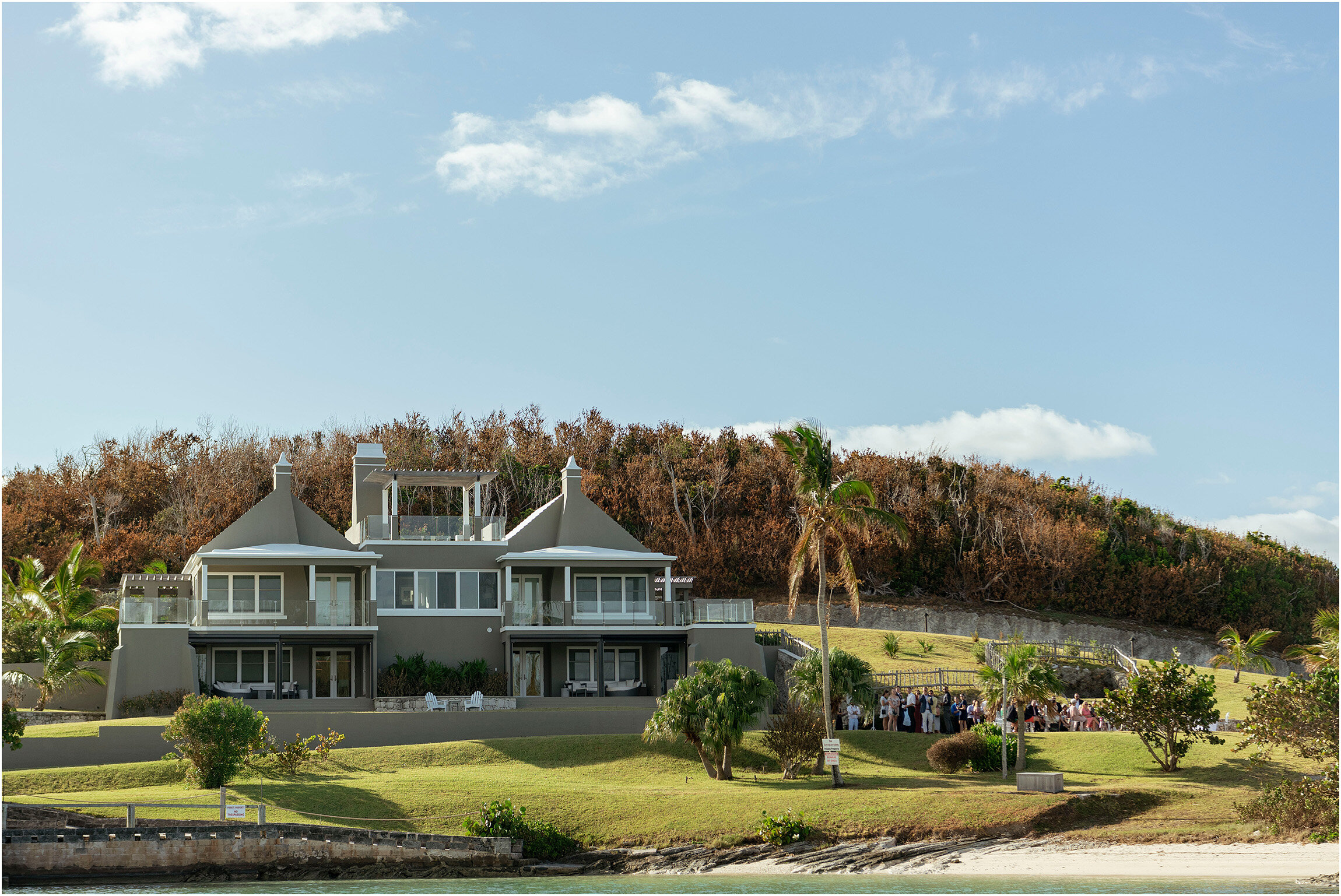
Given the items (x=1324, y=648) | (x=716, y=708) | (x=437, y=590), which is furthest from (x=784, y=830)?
(x=437, y=590)

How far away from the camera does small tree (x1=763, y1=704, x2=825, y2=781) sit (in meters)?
28.0

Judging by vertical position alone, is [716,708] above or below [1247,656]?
above

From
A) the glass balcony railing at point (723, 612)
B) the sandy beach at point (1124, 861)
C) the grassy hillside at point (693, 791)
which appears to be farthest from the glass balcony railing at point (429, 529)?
the sandy beach at point (1124, 861)

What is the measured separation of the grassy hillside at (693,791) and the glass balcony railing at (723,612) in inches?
320

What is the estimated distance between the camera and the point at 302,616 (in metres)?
36.8

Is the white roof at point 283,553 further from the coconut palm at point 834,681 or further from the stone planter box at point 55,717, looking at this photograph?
the coconut palm at point 834,681

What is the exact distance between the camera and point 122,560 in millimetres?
52219

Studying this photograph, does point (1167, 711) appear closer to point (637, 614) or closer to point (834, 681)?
point (834, 681)

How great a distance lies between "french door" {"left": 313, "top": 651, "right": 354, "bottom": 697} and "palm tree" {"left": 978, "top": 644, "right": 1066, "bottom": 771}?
19761 millimetres

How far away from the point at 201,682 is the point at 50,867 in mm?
A: 15759

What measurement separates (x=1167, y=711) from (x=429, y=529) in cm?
2209

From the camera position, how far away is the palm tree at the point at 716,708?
89.4 ft

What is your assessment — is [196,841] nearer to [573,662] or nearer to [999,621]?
[573,662]

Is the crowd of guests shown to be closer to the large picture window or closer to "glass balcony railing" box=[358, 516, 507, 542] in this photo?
the large picture window
